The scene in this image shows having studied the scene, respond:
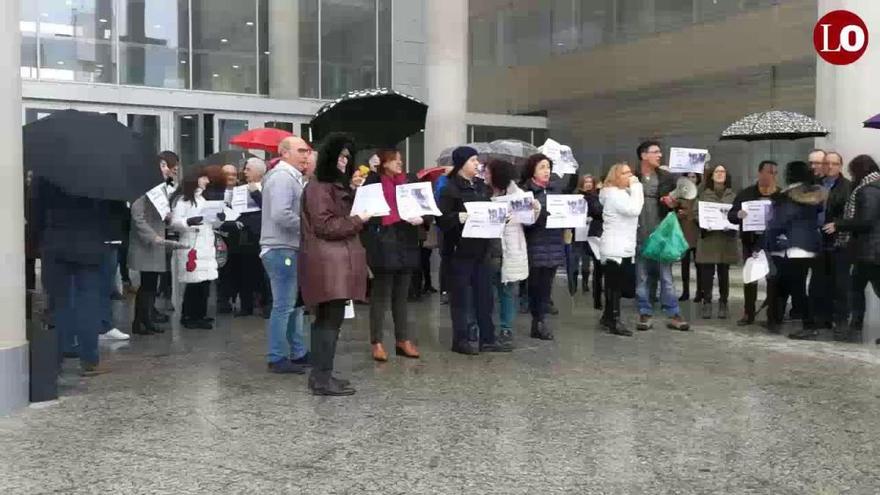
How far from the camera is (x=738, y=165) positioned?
69.6 feet

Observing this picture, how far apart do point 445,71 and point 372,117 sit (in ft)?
35.4

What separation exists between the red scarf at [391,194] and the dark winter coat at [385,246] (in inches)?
2.0

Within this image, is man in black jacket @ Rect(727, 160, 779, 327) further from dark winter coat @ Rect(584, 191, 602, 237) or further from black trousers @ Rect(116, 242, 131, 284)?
black trousers @ Rect(116, 242, 131, 284)

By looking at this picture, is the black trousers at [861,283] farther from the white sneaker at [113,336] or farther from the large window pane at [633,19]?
the large window pane at [633,19]

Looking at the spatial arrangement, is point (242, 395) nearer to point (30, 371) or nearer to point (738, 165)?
point (30, 371)

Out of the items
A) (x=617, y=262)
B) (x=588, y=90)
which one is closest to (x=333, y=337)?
(x=617, y=262)

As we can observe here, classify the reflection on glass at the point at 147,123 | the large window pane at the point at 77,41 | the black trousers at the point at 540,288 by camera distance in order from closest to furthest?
the black trousers at the point at 540,288 < the large window pane at the point at 77,41 < the reflection on glass at the point at 147,123

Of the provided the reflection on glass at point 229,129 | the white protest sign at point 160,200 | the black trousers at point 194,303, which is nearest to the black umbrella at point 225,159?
the black trousers at point 194,303

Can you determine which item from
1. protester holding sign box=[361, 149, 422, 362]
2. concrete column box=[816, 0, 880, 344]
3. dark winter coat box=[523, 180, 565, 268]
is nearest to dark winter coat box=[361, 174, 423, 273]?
protester holding sign box=[361, 149, 422, 362]

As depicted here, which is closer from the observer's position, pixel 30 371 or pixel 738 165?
pixel 30 371

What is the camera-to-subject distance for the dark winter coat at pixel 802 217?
9.75 meters

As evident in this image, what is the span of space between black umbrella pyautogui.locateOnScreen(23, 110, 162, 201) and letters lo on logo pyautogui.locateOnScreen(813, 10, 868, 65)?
790cm

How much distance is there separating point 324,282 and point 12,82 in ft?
8.45

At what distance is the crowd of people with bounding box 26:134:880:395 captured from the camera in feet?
23.6
